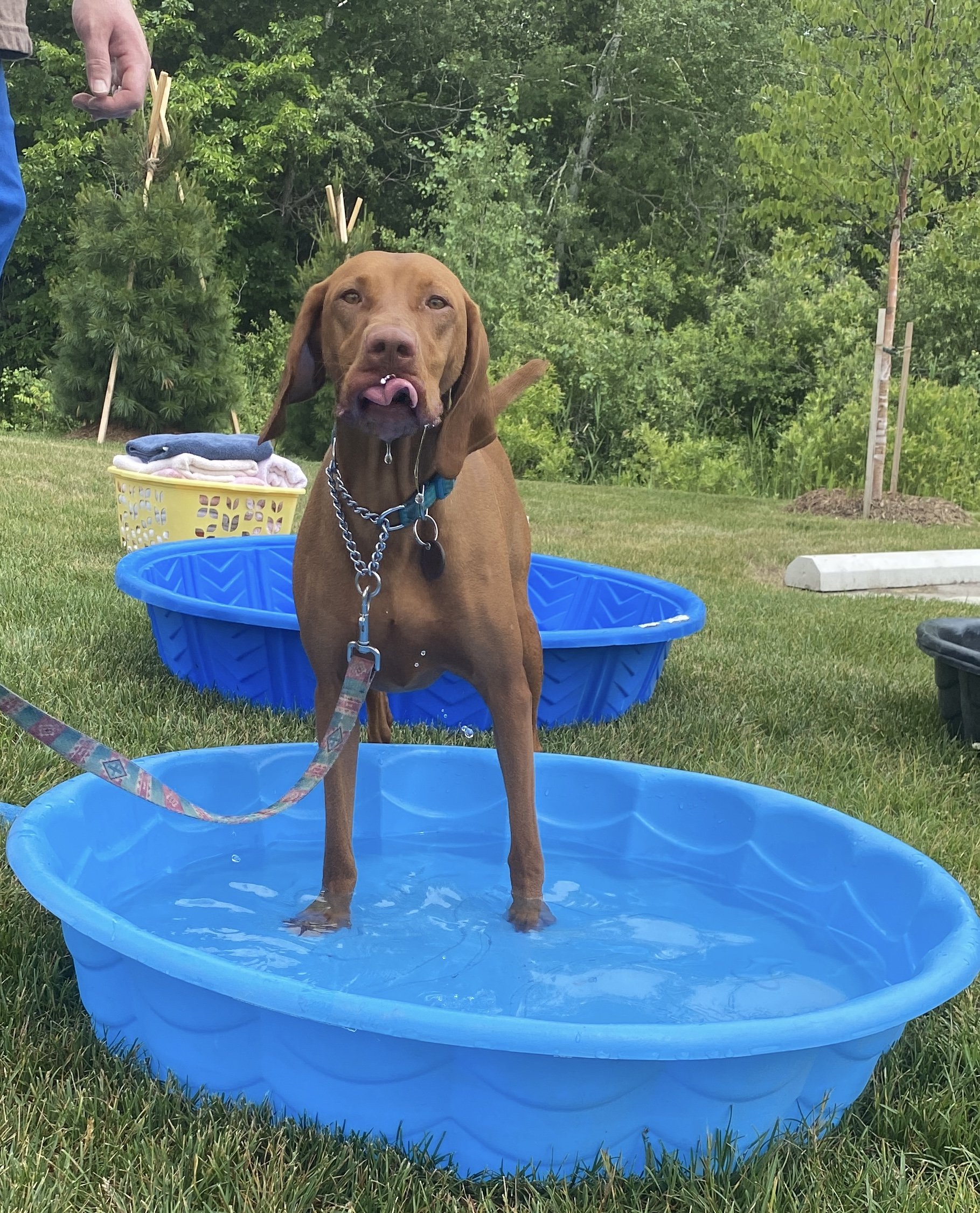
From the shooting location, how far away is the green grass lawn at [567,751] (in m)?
1.53

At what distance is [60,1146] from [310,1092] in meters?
0.33

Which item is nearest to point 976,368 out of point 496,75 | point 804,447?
point 804,447

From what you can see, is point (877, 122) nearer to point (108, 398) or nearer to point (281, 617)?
point (108, 398)

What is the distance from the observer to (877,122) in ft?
33.1

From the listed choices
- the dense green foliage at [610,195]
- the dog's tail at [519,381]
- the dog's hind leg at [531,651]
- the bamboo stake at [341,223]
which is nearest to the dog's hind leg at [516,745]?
the dog's hind leg at [531,651]

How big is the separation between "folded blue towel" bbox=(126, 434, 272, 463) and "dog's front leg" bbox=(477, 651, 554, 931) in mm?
3836

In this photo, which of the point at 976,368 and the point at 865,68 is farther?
the point at 976,368

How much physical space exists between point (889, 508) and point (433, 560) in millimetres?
9331

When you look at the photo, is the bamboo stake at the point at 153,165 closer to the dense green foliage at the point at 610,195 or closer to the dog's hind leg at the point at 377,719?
the dense green foliage at the point at 610,195

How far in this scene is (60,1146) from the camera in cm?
156

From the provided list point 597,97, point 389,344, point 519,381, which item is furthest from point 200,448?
point 597,97

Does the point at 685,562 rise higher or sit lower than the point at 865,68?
lower

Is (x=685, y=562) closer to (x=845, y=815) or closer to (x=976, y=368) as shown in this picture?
(x=845, y=815)

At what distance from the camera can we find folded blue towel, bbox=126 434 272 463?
5906 millimetres
